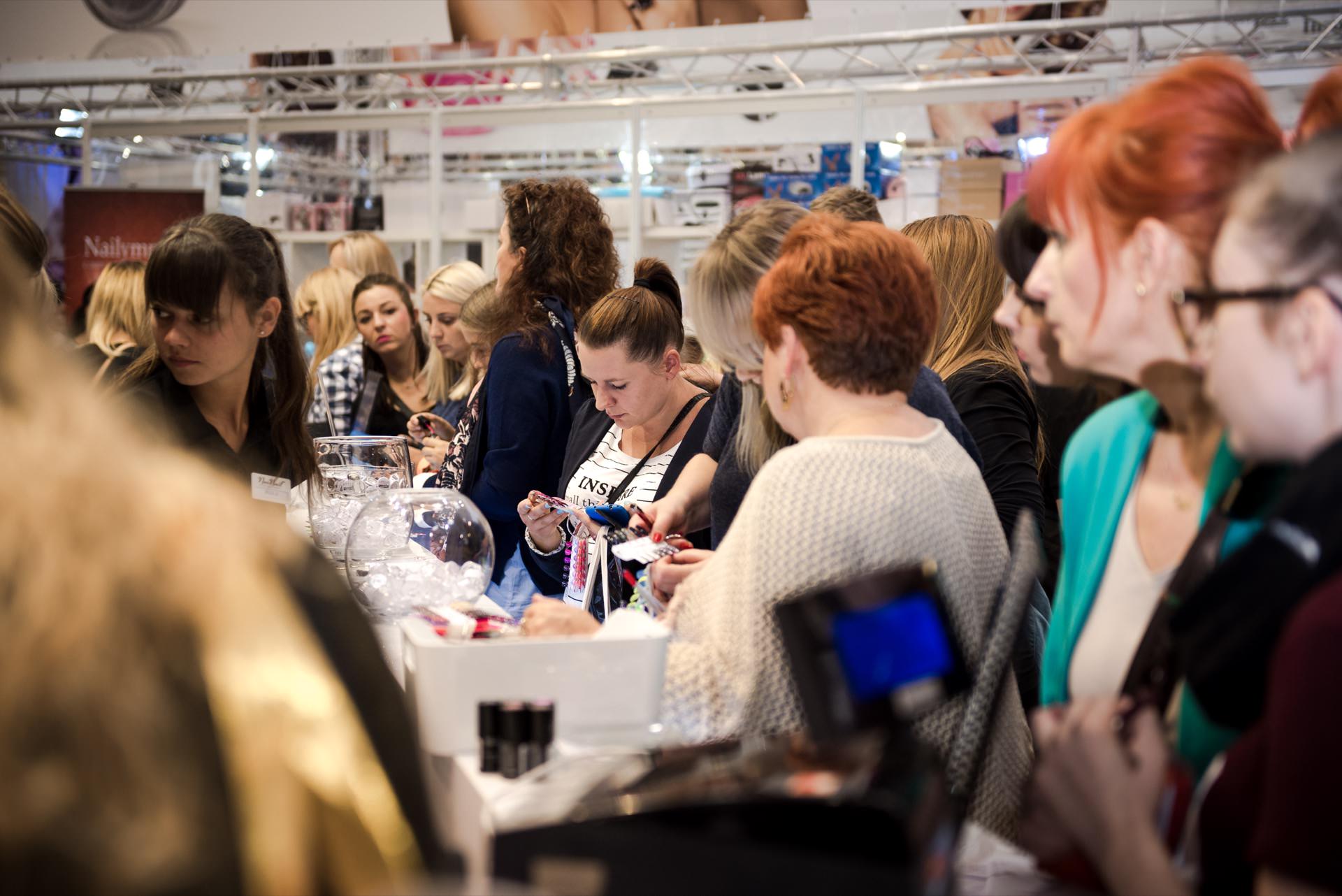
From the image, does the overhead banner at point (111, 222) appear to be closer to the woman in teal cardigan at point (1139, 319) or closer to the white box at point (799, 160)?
the white box at point (799, 160)

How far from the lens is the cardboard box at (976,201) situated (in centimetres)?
800

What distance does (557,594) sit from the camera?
122 inches

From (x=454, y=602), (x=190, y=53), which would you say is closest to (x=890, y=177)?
(x=190, y=53)

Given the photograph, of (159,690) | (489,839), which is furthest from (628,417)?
(159,690)

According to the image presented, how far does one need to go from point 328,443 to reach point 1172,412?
1.92 metres

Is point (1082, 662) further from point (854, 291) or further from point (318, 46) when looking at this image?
point (318, 46)

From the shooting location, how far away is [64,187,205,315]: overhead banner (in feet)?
30.2

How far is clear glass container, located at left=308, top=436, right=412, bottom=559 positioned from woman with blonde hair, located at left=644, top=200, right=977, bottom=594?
0.71 m

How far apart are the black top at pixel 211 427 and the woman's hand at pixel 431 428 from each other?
5.24ft

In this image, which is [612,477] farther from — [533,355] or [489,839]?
[489,839]

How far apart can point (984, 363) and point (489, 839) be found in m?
1.91

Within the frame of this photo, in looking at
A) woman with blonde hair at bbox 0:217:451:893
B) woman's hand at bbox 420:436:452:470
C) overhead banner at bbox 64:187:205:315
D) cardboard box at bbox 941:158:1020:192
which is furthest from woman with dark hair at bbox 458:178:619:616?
overhead banner at bbox 64:187:205:315

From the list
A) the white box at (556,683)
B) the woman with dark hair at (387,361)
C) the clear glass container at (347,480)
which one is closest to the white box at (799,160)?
the woman with dark hair at (387,361)

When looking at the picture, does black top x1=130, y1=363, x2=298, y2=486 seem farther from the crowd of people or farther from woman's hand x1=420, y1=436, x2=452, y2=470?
woman's hand x1=420, y1=436, x2=452, y2=470
